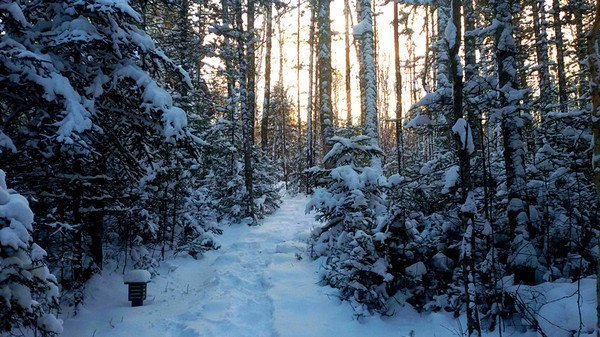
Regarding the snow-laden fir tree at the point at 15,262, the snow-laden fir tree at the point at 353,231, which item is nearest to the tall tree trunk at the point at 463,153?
the snow-laden fir tree at the point at 353,231

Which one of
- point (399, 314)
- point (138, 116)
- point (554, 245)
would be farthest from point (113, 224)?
point (554, 245)

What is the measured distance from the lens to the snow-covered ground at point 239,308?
17.6 ft

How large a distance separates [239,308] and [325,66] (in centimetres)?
865

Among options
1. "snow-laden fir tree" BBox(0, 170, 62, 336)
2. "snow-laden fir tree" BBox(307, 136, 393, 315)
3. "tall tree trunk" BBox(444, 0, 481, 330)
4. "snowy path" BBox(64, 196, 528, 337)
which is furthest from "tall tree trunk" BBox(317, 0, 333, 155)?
"snow-laden fir tree" BBox(0, 170, 62, 336)

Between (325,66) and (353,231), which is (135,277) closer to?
(353,231)

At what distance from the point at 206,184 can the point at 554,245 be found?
12.5 metres

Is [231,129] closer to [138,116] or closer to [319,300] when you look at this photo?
[138,116]

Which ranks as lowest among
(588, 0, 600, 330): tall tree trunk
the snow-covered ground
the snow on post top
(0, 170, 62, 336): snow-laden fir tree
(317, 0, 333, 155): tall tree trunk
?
the snow-covered ground

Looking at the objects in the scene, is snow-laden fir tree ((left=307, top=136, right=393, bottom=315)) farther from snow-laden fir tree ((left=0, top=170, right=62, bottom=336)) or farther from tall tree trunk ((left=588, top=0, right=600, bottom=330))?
snow-laden fir tree ((left=0, top=170, right=62, bottom=336))

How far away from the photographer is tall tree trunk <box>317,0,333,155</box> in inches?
481

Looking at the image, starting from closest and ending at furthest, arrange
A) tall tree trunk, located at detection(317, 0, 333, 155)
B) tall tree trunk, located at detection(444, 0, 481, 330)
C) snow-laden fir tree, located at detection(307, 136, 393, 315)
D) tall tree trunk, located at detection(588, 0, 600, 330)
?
tall tree trunk, located at detection(588, 0, 600, 330) < tall tree trunk, located at detection(444, 0, 481, 330) < snow-laden fir tree, located at detection(307, 136, 393, 315) < tall tree trunk, located at detection(317, 0, 333, 155)

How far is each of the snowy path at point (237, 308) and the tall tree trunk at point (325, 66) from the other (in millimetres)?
4922

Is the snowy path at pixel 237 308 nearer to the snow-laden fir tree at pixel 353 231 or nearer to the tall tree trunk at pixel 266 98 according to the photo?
the snow-laden fir tree at pixel 353 231

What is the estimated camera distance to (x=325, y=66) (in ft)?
40.2
